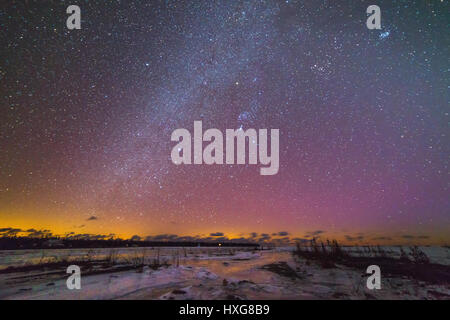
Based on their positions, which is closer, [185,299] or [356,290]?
[185,299]

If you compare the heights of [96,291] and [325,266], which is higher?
[96,291]

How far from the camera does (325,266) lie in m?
18.4
